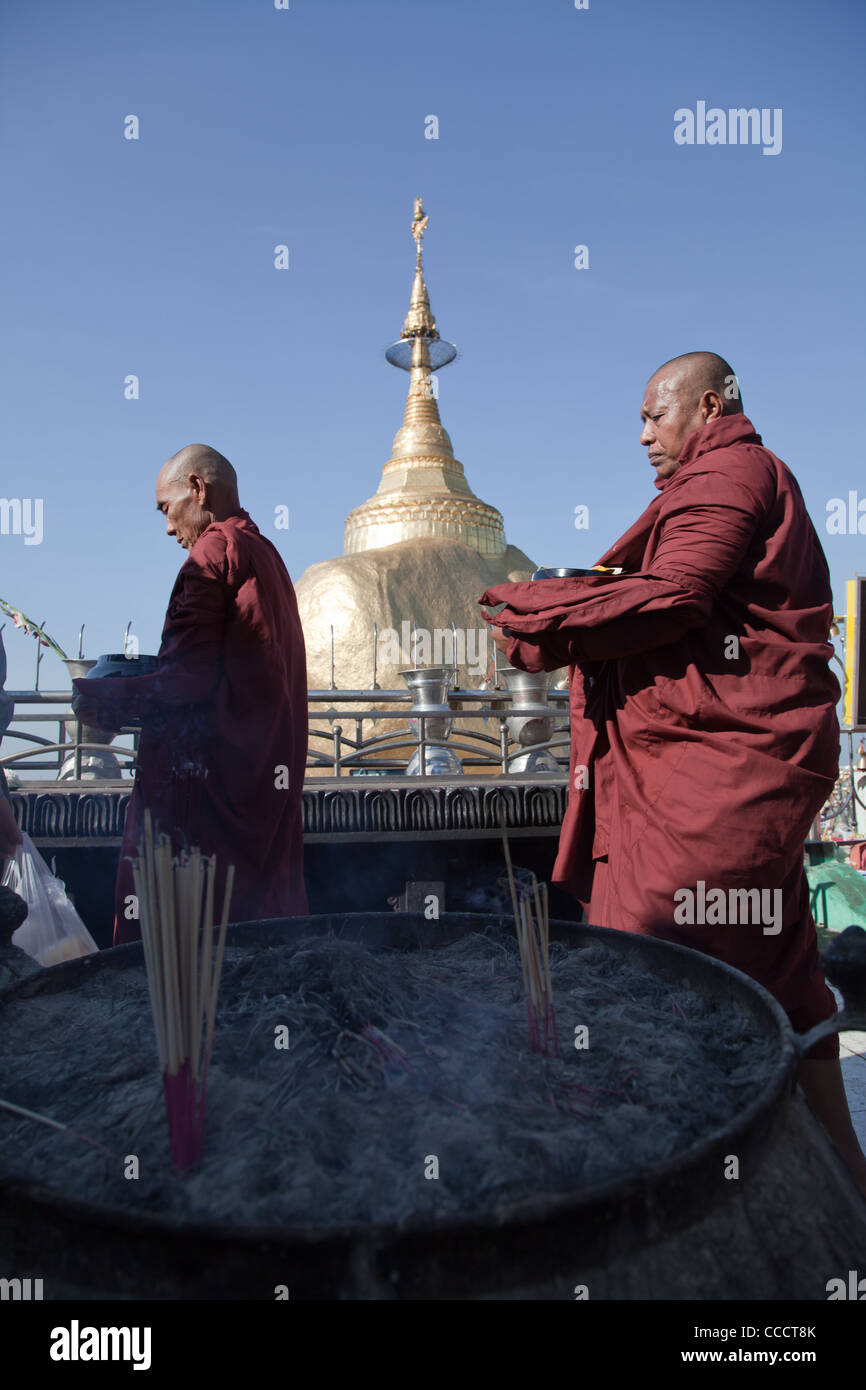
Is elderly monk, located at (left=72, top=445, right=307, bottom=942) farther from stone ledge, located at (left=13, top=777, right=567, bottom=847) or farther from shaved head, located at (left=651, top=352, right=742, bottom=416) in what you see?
shaved head, located at (left=651, top=352, right=742, bottom=416)

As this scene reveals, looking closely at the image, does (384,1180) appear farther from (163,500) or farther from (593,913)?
(163,500)

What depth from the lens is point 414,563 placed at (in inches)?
536

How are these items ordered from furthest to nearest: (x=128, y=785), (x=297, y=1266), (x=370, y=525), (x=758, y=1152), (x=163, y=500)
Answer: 1. (x=370, y=525)
2. (x=128, y=785)
3. (x=163, y=500)
4. (x=758, y=1152)
5. (x=297, y=1266)

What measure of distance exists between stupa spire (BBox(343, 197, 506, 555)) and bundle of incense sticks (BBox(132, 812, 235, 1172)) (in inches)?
547

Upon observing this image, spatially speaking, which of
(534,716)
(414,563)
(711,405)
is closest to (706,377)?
(711,405)

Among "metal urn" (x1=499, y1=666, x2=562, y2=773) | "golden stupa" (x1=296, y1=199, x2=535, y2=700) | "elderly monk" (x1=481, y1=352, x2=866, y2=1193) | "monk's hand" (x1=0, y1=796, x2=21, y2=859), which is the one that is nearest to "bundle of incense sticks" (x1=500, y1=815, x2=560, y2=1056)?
"elderly monk" (x1=481, y1=352, x2=866, y2=1193)

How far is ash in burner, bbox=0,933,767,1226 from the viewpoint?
0.53 metres

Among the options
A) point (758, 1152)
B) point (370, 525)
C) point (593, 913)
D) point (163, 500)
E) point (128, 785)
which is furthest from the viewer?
point (370, 525)

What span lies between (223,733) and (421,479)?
13.2m

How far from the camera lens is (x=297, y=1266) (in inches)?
17.1

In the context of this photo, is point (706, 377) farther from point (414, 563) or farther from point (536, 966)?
point (414, 563)

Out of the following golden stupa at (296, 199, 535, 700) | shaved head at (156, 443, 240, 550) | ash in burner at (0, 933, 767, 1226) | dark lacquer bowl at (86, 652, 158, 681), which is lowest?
ash in burner at (0, 933, 767, 1226)
